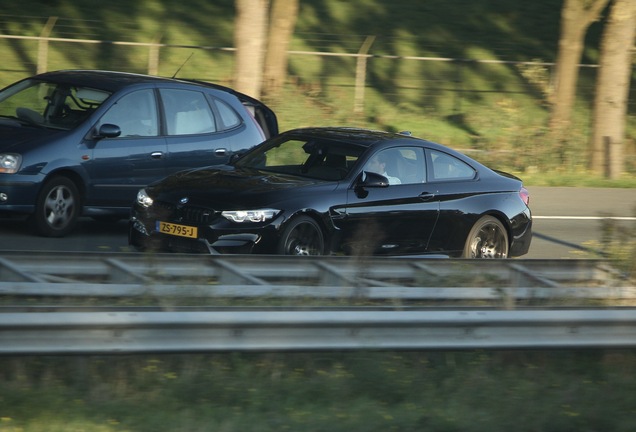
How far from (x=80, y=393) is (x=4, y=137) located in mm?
6003

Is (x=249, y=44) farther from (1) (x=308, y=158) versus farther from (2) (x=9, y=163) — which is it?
(1) (x=308, y=158)

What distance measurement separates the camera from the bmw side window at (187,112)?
12266 millimetres

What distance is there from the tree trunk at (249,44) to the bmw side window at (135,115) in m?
6.22

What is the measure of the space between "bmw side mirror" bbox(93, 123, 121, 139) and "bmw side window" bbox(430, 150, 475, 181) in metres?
3.38

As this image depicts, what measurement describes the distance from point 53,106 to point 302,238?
3.79 meters

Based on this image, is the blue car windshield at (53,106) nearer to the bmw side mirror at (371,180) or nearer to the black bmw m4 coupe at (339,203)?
the black bmw m4 coupe at (339,203)

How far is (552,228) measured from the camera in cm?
1490

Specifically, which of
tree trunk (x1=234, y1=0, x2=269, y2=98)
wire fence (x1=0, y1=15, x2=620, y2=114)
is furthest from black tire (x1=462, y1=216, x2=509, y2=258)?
wire fence (x1=0, y1=15, x2=620, y2=114)

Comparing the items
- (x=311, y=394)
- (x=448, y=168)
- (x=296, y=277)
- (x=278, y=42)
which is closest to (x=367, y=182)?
(x=448, y=168)

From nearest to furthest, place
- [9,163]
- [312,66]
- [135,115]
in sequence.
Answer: [9,163] < [135,115] < [312,66]

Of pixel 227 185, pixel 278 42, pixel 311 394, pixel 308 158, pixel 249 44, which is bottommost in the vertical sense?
pixel 311 394

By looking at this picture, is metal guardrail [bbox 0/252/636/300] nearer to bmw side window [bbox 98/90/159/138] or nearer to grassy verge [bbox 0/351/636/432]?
grassy verge [bbox 0/351/636/432]

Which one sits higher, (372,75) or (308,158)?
(372,75)

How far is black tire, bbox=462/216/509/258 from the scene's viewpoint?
10.9m
